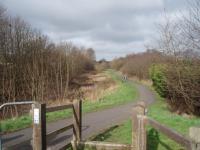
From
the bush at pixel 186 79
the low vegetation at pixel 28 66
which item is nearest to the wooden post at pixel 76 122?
the bush at pixel 186 79

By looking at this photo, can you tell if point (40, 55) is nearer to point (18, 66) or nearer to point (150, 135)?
point (18, 66)

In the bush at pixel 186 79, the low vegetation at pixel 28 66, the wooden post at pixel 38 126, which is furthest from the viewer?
the low vegetation at pixel 28 66

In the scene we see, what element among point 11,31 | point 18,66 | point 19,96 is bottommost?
point 19,96

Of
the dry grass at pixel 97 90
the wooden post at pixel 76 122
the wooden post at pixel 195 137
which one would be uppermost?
the wooden post at pixel 195 137

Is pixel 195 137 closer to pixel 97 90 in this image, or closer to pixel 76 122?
pixel 76 122

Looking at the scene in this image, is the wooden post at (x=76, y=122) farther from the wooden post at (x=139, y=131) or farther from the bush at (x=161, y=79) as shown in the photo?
the bush at (x=161, y=79)

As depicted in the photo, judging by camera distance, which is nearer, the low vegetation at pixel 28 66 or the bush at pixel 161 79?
the bush at pixel 161 79

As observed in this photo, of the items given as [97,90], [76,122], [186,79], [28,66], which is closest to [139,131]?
[76,122]

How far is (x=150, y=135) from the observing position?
30.8ft

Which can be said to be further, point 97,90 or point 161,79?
point 97,90

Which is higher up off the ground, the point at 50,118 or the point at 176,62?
the point at 176,62

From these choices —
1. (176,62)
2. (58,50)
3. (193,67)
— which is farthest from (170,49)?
(58,50)

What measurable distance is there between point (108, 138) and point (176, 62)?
6.27m

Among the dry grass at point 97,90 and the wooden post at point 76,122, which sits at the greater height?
the wooden post at point 76,122
